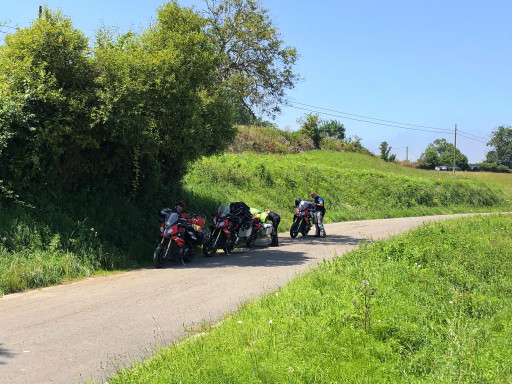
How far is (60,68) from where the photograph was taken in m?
12.2

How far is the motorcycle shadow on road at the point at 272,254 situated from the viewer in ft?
42.0

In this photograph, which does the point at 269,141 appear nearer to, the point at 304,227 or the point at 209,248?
the point at 304,227

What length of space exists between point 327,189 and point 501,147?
431 feet

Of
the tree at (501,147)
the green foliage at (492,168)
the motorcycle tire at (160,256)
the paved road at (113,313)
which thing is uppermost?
the tree at (501,147)

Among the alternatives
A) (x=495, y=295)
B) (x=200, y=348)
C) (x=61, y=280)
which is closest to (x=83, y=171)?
(x=61, y=280)

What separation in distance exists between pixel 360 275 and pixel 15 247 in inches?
283

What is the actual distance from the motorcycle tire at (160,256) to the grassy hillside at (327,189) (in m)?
5.87

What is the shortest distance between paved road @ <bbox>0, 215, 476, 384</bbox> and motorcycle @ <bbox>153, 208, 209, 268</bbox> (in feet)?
1.25

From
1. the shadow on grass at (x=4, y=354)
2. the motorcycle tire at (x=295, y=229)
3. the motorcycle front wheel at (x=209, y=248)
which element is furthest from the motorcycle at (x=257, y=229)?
the shadow on grass at (x=4, y=354)

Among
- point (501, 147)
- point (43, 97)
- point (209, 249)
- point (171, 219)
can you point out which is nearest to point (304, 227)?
point (209, 249)

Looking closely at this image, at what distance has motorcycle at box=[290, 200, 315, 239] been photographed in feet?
61.8

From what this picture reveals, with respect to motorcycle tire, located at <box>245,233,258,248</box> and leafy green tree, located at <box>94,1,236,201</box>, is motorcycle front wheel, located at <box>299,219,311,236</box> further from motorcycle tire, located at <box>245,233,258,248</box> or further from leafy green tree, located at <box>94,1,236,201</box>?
leafy green tree, located at <box>94,1,236,201</box>

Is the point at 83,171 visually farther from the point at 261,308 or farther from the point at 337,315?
the point at 337,315

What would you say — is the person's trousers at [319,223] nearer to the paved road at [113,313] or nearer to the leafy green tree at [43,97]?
the paved road at [113,313]
